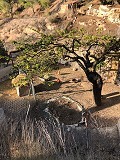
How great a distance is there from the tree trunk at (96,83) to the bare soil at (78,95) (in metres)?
0.62

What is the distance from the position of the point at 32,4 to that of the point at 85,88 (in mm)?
21076

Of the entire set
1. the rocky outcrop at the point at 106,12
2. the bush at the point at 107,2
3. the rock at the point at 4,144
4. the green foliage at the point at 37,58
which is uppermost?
the green foliage at the point at 37,58

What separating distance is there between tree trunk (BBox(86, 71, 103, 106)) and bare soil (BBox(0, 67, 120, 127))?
2.02 feet

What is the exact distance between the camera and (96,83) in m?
21.2

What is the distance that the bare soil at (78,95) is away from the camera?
2131 cm

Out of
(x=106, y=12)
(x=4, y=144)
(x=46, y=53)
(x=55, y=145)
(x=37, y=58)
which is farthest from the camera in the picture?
(x=106, y=12)

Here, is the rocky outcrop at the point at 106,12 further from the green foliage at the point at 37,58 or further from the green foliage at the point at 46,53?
the green foliage at the point at 37,58

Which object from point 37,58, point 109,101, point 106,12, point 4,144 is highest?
point 37,58

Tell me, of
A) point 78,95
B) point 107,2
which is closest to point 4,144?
point 78,95

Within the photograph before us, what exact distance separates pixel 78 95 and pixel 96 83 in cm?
311

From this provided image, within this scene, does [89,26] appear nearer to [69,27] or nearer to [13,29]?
[69,27]

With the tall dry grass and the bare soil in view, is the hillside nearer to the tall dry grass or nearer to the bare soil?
the bare soil

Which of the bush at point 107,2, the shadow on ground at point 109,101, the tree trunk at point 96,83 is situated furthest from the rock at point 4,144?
the bush at point 107,2

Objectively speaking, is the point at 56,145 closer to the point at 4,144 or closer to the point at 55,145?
the point at 55,145
